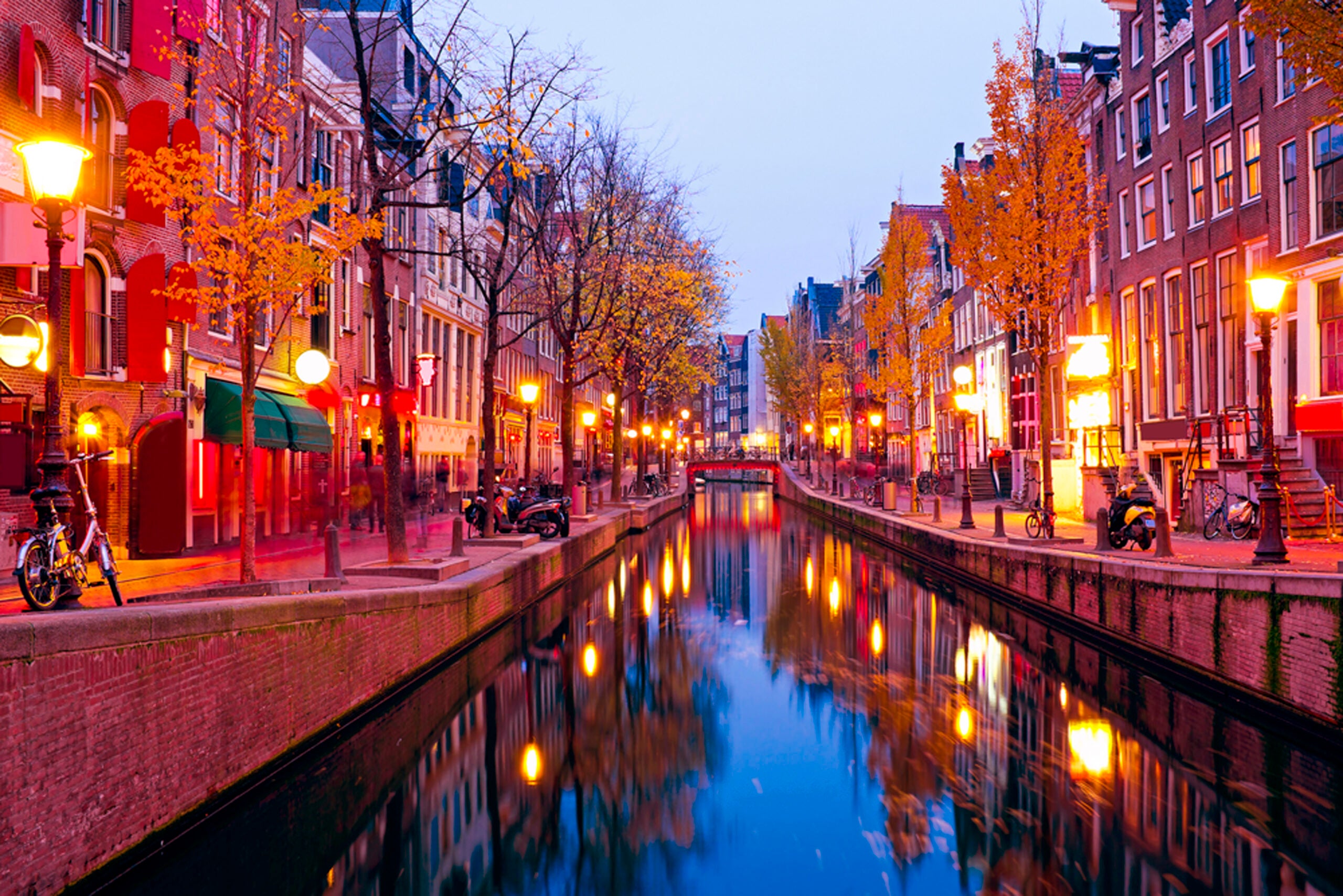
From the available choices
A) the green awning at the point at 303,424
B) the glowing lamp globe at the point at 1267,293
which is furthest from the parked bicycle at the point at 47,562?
the green awning at the point at 303,424

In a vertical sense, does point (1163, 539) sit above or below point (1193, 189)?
below

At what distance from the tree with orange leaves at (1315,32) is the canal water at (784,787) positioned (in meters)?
6.96

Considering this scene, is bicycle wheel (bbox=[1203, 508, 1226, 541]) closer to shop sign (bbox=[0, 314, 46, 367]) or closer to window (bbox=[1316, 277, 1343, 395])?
window (bbox=[1316, 277, 1343, 395])

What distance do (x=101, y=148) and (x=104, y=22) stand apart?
209cm

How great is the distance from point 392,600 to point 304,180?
759 inches

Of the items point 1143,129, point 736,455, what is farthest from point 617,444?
point 736,455

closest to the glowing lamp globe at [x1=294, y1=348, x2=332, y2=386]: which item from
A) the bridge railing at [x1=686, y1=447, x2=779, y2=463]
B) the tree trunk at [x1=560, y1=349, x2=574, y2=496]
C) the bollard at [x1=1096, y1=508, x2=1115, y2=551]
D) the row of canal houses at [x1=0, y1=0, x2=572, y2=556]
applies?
the row of canal houses at [x1=0, y1=0, x2=572, y2=556]

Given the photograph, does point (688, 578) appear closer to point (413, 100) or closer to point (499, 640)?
point (499, 640)

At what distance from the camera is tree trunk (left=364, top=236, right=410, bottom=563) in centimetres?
1647

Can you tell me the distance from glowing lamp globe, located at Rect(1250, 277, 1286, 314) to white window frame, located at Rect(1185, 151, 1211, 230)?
15.4 m

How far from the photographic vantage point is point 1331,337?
22.9 meters

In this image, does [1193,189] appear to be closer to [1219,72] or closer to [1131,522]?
[1219,72]

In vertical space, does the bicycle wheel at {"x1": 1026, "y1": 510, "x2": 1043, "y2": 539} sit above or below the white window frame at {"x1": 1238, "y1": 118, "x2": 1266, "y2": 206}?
below

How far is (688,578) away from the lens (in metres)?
27.1
